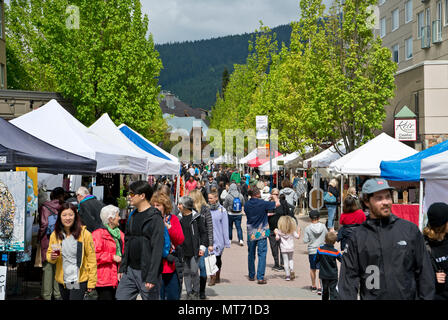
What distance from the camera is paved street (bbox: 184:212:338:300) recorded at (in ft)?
33.2

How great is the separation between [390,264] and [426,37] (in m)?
31.2

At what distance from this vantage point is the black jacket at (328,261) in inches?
352

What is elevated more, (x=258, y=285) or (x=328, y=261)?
(x=328, y=261)

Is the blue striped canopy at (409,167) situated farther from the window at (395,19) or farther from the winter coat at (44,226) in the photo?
the window at (395,19)

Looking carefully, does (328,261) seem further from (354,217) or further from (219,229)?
(219,229)

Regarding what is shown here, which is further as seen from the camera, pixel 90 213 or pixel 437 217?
pixel 90 213

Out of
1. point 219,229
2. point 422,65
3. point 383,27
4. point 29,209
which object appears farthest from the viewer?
point 383,27

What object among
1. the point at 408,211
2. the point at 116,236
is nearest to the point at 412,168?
the point at 408,211

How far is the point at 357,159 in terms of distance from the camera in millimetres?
17391

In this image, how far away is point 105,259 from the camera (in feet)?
23.5

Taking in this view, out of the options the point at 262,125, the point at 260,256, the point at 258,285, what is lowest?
the point at 258,285

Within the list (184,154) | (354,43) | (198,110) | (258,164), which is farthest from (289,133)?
(198,110)
